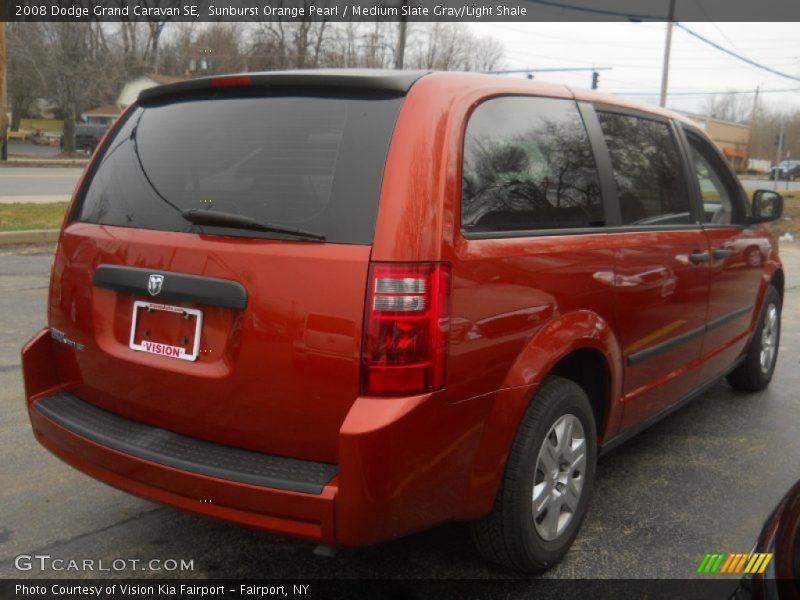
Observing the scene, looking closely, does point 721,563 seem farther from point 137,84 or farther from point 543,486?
point 137,84

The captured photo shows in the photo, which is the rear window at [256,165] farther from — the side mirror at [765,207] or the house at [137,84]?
the house at [137,84]

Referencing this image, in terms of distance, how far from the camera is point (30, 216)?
12.9m

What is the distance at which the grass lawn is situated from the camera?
11.8 m

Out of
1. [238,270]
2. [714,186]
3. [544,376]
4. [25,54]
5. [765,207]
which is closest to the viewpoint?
[238,270]

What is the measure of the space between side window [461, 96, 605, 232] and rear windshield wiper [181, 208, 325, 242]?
520mm

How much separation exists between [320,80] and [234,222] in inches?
21.9

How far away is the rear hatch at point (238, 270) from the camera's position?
220cm

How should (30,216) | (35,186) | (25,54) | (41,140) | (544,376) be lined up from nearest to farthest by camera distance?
(544,376) < (30,216) < (35,186) < (25,54) < (41,140)

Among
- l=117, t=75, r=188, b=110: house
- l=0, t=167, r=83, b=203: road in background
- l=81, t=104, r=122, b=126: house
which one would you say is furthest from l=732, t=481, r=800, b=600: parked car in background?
l=81, t=104, r=122, b=126: house

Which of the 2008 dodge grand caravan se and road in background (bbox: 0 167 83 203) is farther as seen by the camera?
road in background (bbox: 0 167 83 203)

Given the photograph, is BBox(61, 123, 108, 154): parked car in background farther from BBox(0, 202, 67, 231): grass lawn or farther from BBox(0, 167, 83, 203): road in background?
BBox(0, 202, 67, 231): grass lawn

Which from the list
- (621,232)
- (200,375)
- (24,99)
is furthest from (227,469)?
(24,99)

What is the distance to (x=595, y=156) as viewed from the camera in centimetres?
311

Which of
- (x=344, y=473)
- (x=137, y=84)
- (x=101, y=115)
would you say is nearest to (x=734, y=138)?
(x=137, y=84)
